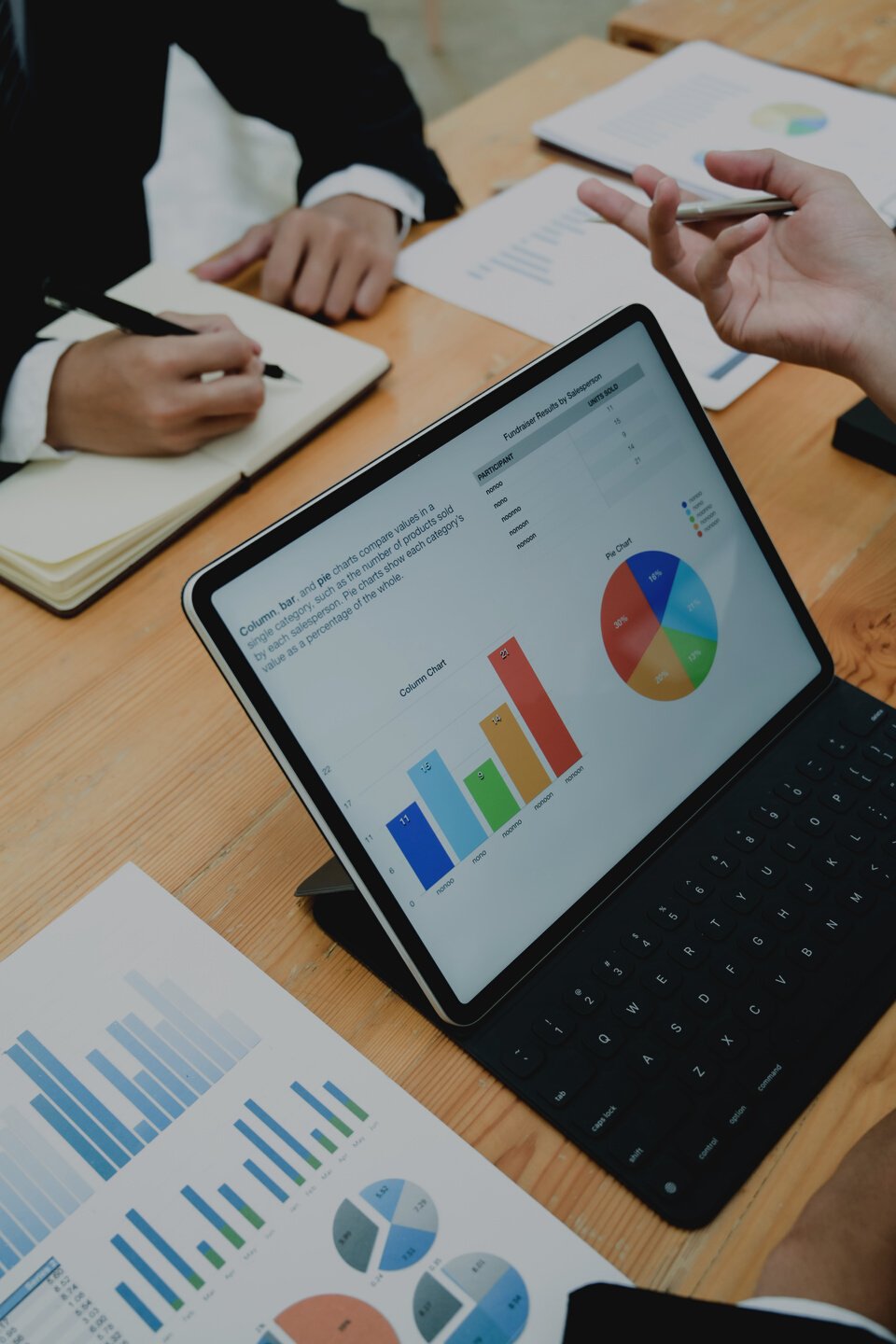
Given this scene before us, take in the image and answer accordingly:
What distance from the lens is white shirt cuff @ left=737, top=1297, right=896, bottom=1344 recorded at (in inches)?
16.1

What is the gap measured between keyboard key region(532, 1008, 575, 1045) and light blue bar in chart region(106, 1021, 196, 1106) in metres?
0.18

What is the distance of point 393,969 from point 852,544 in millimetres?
481

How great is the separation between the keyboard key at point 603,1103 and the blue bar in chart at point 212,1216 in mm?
166

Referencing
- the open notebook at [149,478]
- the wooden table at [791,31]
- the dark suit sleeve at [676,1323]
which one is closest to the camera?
the dark suit sleeve at [676,1323]

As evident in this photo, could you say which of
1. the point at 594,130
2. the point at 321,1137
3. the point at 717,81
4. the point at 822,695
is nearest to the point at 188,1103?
the point at 321,1137

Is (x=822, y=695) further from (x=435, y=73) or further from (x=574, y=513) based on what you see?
(x=435, y=73)

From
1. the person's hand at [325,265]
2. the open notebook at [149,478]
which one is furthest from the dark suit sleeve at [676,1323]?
the person's hand at [325,265]

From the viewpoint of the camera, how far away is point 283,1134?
516 millimetres

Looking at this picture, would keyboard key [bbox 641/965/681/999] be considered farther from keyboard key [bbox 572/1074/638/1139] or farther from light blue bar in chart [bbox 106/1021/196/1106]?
light blue bar in chart [bbox 106/1021/196/1106]

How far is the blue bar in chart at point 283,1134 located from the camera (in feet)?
1.66

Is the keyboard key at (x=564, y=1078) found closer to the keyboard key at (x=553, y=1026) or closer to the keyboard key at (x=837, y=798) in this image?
the keyboard key at (x=553, y=1026)

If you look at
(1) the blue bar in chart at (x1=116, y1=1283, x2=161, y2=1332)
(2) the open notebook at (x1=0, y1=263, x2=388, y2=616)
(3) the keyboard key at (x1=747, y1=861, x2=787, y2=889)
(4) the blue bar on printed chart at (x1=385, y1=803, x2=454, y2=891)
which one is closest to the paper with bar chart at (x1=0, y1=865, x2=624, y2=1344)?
(1) the blue bar in chart at (x1=116, y1=1283, x2=161, y2=1332)

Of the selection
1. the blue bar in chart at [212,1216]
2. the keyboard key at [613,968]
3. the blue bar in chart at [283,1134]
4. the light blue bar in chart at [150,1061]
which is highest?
the light blue bar in chart at [150,1061]

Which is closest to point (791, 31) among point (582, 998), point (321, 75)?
point (321, 75)
